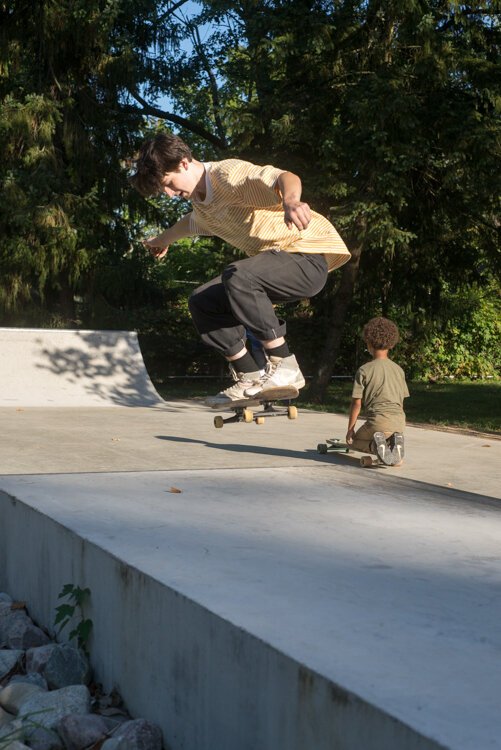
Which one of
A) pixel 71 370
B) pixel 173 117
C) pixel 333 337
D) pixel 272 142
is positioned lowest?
pixel 71 370

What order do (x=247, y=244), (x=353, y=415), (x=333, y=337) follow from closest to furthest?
(x=247, y=244) < (x=353, y=415) < (x=333, y=337)

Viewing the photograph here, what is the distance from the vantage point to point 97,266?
17.3 metres

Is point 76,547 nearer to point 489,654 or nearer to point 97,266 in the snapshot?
point 489,654

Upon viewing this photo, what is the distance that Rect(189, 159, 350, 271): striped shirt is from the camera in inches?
188

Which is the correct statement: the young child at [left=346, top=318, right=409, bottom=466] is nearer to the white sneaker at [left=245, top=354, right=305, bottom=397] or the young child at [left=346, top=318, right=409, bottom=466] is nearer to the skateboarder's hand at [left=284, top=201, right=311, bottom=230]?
the white sneaker at [left=245, top=354, right=305, bottom=397]

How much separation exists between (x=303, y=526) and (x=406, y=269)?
1227cm

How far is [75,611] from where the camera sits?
301 centimetres

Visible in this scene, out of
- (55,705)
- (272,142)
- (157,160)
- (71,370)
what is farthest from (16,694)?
(272,142)

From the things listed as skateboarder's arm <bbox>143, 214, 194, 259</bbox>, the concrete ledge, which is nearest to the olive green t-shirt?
skateboarder's arm <bbox>143, 214, 194, 259</bbox>

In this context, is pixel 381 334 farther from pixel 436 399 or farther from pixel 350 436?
pixel 436 399

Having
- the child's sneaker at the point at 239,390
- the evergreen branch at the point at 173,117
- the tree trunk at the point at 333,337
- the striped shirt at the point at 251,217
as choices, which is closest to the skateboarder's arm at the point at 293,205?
the striped shirt at the point at 251,217

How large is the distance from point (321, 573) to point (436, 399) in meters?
14.8

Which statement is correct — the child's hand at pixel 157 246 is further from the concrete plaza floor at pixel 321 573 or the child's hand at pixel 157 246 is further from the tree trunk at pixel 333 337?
the tree trunk at pixel 333 337

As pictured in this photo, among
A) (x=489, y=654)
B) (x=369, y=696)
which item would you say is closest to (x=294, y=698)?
(x=369, y=696)
